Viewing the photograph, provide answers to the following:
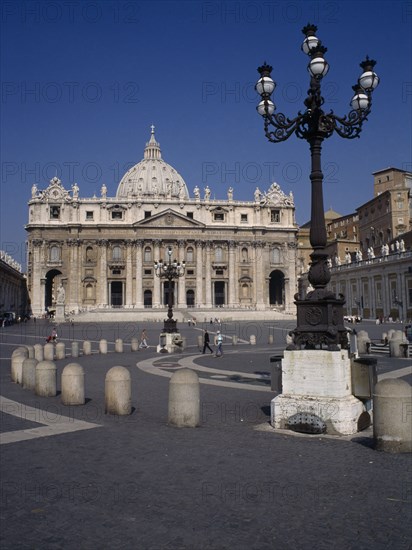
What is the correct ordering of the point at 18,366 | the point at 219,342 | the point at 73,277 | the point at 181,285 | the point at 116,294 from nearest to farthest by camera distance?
the point at 18,366 → the point at 219,342 → the point at 73,277 → the point at 181,285 → the point at 116,294

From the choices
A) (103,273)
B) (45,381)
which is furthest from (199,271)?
(45,381)

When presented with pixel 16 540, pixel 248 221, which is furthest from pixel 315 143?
pixel 248 221

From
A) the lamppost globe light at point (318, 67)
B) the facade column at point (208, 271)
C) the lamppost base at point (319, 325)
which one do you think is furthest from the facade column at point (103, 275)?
the lamppost base at point (319, 325)

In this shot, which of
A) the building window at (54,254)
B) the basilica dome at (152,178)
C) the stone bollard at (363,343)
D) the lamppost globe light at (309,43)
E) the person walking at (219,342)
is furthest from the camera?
the basilica dome at (152,178)

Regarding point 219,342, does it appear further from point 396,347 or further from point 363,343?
point 396,347

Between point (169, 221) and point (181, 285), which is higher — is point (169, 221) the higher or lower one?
the higher one

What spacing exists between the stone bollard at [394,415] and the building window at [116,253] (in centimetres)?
7980

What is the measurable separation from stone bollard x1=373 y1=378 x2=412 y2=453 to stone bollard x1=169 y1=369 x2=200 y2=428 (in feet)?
9.21

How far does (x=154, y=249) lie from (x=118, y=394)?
249ft

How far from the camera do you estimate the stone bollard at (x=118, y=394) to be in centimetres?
939

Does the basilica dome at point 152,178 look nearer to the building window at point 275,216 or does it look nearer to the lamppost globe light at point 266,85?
the building window at point 275,216

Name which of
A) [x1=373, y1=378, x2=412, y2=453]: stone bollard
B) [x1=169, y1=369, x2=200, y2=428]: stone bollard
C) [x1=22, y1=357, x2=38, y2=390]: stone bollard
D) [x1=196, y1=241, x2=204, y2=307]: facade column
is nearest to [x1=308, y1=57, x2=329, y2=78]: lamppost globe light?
[x1=373, y1=378, x2=412, y2=453]: stone bollard

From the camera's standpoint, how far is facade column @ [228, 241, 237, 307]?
86.4m

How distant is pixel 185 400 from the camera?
834 cm
